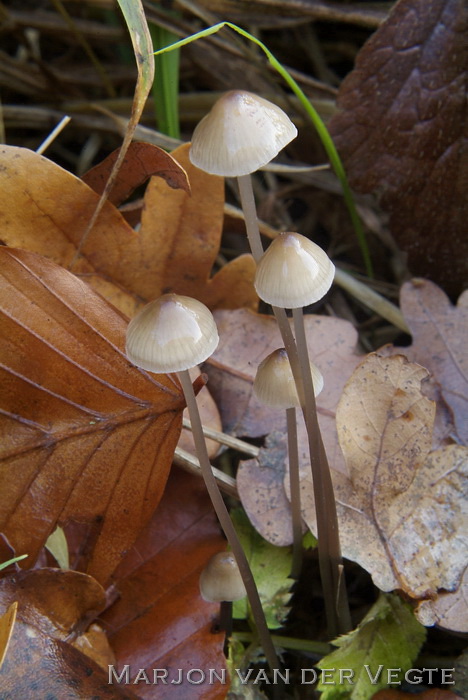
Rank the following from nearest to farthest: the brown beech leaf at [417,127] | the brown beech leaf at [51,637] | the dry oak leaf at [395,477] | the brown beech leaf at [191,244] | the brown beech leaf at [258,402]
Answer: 1. the brown beech leaf at [51,637]
2. the dry oak leaf at [395,477]
3. the brown beech leaf at [258,402]
4. the brown beech leaf at [191,244]
5. the brown beech leaf at [417,127]

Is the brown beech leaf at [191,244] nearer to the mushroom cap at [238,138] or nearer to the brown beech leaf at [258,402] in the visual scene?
the brown beech leaf at [258,402]

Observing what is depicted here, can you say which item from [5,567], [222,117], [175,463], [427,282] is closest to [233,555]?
[175,463]

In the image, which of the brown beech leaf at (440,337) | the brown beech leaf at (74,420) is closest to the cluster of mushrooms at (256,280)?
the brown beech leaf at (74,420)

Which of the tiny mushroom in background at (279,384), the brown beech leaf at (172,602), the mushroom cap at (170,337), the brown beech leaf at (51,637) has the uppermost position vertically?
the mushroom cap at (170,337)

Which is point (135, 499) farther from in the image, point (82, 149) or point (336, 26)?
point (336, 26)

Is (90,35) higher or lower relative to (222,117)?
lower

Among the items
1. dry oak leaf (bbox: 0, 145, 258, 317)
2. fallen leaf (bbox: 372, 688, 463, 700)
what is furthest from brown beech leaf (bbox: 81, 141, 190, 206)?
fallen leaf (bbox: 372, 688, 463, 700)

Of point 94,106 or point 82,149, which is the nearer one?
point 94,106
